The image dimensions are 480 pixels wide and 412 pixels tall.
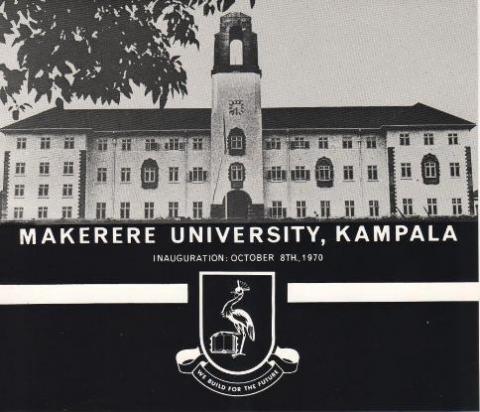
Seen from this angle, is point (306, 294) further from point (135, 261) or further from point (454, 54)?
point (454, 54)

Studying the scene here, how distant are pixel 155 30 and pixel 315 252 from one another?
57.8 inches

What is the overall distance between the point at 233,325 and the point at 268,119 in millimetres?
1112

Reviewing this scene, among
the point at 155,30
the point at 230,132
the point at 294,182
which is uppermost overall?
the point at 155,30

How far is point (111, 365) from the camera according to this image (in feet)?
12.2

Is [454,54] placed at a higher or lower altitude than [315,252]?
higher

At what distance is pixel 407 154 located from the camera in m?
3.71

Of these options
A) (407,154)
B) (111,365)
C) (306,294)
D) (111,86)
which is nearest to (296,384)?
(306,294)

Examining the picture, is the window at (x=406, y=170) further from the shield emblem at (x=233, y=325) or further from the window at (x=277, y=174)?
the shield emblem at (x=233, y=325)

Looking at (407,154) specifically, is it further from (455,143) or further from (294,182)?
(294,182)

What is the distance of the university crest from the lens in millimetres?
3701

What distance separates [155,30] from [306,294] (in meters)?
1.63

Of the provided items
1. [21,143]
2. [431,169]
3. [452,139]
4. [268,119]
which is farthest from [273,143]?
Result: [21,143]

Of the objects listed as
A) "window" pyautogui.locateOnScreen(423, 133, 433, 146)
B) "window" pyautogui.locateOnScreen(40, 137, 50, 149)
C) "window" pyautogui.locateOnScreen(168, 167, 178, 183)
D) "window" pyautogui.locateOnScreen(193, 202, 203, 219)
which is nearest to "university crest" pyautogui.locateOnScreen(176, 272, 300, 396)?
"window" pyautogui.locateOnScreen(193, 202, 203, 219)

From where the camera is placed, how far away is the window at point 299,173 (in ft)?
12.2
